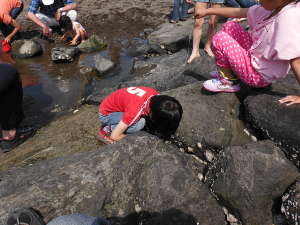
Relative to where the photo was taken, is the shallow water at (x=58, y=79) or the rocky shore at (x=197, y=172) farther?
the shallow water at (x=58, y=79)

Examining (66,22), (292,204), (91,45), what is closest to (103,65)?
(91,45)

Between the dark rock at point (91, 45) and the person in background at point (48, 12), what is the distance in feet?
3.07

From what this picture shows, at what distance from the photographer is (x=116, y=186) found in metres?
2.21

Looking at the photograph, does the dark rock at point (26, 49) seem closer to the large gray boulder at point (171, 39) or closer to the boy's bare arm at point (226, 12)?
the large gray boulder at point (171, 39)

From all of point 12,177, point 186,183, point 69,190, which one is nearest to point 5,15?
point 12,177

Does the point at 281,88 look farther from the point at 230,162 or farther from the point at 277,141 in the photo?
the point at 230,162

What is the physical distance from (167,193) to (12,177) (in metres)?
1.33

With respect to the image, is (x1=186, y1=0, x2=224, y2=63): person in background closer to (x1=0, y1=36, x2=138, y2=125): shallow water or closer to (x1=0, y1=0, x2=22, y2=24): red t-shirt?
(x1=0, y1=36, x2=138, y2=125): shallow water

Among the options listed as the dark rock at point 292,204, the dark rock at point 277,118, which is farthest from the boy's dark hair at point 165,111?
the dark rock at point 292,204

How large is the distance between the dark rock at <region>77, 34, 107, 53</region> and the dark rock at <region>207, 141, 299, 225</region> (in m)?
4.62

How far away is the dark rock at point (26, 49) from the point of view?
587 cm

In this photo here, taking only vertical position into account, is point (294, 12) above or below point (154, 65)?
above

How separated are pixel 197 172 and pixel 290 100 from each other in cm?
106

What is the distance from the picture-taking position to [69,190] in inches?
82.6
